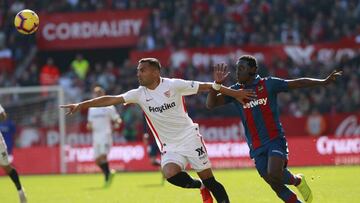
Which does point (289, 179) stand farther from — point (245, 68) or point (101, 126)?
point (101, 126)

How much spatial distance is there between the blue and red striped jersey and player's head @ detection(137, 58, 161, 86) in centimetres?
135

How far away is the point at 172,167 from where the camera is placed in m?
11.8

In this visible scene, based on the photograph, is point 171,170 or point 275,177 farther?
point 171,170

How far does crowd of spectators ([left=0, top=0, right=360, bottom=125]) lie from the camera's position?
2964cm

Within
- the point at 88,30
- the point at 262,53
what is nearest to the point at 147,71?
the point at 262,53

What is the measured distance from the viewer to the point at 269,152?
37.6 ft

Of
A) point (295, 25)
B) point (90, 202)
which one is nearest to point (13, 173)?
point (90, 202)

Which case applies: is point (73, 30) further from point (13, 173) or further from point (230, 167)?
point (13, 173)

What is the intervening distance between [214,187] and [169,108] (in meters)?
1.31

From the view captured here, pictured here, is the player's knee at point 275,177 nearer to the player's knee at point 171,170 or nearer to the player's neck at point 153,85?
the player's knee at point 171,170

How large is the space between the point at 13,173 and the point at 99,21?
71.3 feet

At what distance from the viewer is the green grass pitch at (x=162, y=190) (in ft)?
48.7

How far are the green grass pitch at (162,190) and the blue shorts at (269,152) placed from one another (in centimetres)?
228

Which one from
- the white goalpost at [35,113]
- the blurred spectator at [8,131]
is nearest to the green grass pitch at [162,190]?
the blurred spectator at [8,131]
